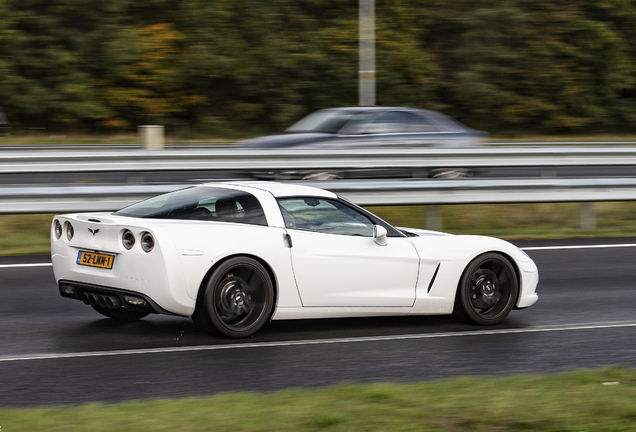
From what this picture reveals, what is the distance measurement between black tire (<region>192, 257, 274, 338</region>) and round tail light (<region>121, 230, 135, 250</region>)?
0.61m

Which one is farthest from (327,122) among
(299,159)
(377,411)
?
(377,411)

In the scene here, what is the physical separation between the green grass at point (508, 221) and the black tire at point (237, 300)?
6031 millimetres

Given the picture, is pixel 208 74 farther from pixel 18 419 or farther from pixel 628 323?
pixel 18 419

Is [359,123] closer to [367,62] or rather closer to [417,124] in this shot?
[417,124]

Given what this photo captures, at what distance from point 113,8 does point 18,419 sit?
100 ft

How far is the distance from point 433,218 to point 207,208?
21.2 feet

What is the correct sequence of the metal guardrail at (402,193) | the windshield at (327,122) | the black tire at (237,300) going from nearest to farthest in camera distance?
the black tire at (237,300) → the metal guardrail at (402,193) → the windshield at (327,122)

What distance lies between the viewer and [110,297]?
22.6 feet

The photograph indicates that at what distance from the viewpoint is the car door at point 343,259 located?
7.27m

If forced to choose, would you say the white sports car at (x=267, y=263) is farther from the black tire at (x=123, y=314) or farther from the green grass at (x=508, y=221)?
the green grass at (x=508, y=221)

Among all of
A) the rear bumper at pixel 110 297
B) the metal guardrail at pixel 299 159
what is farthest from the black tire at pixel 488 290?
the metal guardrail at pixel 299 159

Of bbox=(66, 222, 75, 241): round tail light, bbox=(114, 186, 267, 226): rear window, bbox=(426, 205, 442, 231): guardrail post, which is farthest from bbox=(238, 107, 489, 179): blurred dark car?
bbox=(66, 222, 75, 241): round tail light

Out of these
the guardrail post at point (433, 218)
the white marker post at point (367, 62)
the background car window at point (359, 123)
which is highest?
the white marker post at point (367, 62)

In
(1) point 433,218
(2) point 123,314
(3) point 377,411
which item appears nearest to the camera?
(3) point 377,411
